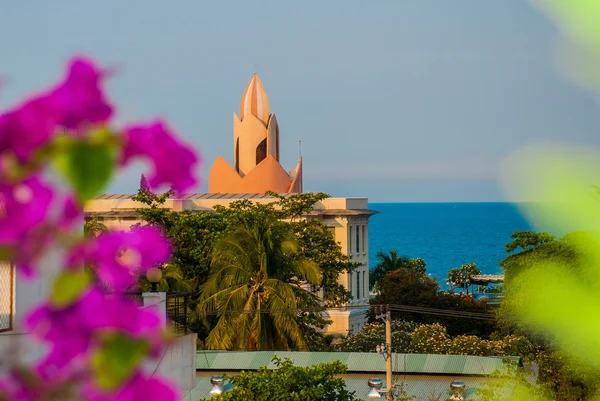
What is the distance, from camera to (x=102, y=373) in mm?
1008

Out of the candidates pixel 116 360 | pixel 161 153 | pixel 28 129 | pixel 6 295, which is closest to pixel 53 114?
pixel 28 129

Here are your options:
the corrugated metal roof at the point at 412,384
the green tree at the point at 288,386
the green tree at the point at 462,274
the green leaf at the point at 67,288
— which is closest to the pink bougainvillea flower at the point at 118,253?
the green leaf at the point at 67,288

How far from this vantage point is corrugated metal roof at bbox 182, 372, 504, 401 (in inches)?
846

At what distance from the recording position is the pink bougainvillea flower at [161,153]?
1.11m

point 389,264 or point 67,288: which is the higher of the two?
point 67,288

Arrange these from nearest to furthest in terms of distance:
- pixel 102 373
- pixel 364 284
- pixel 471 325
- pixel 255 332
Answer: pixel 102 373
pixel 255 332
pixel 471 325
pixel 364 284

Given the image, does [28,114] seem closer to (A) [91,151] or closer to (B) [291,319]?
(A) [91,151]

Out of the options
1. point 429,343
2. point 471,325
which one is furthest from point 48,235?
point 471,325

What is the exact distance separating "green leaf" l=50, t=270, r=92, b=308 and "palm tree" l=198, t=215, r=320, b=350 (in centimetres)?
2667

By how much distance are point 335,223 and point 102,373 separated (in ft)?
183

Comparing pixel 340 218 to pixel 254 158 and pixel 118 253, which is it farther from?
pixel 118 253

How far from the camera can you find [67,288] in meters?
1.06

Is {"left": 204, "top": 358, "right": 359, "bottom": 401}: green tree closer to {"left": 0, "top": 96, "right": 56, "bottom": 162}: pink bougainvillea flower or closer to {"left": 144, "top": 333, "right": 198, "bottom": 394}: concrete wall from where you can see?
{"left": 144, "top": 333, "right": 198, "bottom": 394}: concrete wall

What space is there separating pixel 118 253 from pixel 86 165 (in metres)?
0.16
